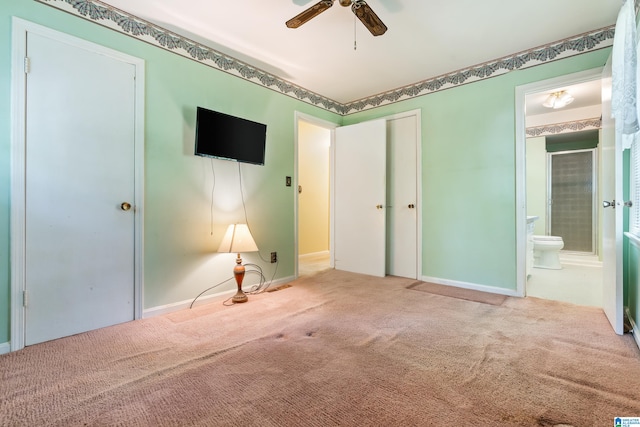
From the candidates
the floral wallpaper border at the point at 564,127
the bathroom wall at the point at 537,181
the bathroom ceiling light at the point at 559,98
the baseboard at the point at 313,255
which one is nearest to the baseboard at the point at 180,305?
the baseboard at the point at 313,255

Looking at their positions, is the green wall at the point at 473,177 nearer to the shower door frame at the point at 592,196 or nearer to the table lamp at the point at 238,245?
the table lamp at the point at 238,245

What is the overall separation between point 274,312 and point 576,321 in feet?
7.87

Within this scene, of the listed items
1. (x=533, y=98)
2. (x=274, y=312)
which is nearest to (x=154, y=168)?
(x=274, y=312)

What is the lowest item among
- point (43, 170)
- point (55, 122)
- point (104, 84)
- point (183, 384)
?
point (183, 384)

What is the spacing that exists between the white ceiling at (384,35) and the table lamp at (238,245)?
5.63 feet

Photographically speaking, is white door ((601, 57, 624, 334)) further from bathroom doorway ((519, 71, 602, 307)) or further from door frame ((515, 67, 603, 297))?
bathroom doorway ((519, 71, 602, 307))

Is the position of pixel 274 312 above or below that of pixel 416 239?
below

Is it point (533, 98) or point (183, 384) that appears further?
point (533, 98)

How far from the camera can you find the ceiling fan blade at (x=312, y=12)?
1.88 meters

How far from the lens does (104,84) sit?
2162mm

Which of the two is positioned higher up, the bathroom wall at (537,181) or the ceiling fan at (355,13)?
the ceiling fan at (355,13)

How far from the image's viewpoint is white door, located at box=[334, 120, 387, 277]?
377cm

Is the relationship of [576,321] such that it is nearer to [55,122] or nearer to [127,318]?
[127,318]

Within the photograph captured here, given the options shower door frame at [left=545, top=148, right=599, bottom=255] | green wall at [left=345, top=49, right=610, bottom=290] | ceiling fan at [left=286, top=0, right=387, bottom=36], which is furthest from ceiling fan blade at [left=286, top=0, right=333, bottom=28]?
shower door frame at [left=545, top=148, right=599, bottom=255]
